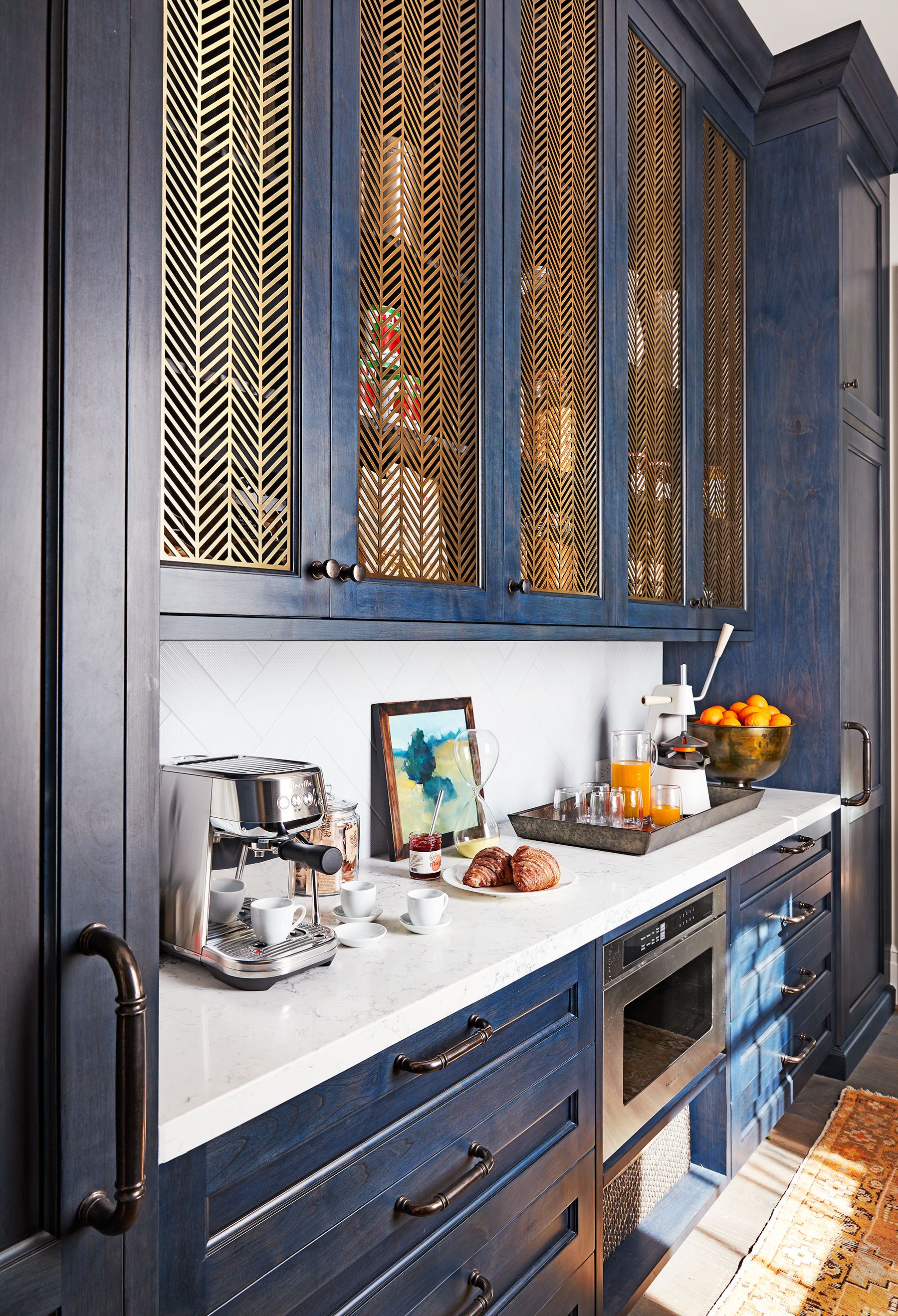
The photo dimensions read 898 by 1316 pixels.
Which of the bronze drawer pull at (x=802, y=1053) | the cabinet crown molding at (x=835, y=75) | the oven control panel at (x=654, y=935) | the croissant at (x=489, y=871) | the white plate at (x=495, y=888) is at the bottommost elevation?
the bronze drawer pull at (x=802, y=1053)

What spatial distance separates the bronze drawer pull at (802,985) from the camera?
→ 231 centimetres

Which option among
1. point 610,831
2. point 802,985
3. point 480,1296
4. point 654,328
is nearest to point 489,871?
point 610,831

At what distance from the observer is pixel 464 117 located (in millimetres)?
1539

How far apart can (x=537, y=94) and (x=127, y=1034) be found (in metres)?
1.82

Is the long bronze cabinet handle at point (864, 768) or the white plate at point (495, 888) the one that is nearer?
the white plate at point (495, 888)

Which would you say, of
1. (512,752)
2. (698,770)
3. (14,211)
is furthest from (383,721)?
(14,211)

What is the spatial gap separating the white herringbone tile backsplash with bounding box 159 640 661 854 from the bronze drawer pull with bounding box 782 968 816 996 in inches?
30.1

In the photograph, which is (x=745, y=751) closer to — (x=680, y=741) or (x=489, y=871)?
(x=680, y=741)

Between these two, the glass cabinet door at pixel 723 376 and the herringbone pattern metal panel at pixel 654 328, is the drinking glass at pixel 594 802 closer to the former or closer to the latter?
the herringbone pattern metal panel at pixel 654 328

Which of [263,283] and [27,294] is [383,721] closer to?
[263,283]

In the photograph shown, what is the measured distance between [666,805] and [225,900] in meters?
1.18

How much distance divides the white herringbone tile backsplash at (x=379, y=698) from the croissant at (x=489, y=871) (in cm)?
30

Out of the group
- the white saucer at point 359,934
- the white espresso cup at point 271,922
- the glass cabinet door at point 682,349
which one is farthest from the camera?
the glass cabinet door at point 682,349

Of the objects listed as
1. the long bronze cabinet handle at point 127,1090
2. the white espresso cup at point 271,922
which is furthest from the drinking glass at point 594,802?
the long bronze cabinet handle at point 127,1090
